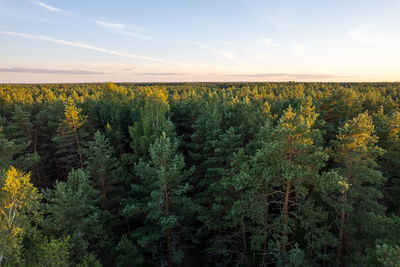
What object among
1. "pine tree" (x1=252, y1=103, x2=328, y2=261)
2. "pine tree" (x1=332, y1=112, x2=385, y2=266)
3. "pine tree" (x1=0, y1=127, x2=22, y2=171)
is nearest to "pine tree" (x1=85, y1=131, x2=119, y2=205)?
"pine tree" (x1=0, y1=127, x2=22, y2=171)

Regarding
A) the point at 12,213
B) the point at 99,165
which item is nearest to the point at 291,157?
the point at 12,213

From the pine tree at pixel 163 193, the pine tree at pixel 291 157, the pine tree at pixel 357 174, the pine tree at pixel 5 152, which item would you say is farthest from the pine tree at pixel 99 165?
the pine tree at pixel 357 174

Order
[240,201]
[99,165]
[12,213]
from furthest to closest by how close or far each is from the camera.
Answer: [99,165], [240,201], [12,213]

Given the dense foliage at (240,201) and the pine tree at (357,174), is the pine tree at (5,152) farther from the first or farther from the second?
the pine tree at (357,174)

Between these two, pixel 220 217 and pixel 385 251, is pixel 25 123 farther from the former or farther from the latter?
pixel 385 251

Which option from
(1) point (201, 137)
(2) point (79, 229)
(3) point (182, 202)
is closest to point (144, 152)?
(1) point (201, 137)

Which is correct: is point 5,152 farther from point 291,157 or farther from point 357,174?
point 357,174

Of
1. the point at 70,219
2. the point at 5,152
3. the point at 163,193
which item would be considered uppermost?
the point at 5,152

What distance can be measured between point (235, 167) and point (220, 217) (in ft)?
17.0

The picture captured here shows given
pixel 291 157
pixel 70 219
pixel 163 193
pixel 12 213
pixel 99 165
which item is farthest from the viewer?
pixel 99 165

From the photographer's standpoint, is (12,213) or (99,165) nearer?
(12,213)

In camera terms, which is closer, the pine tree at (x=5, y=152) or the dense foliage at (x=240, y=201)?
the dense foliage at (x=240, y=201)

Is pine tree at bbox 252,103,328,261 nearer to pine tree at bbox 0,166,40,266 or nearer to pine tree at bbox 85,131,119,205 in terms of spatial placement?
pine tree at bbox 0,166,40,266

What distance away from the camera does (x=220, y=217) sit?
56.5ft
